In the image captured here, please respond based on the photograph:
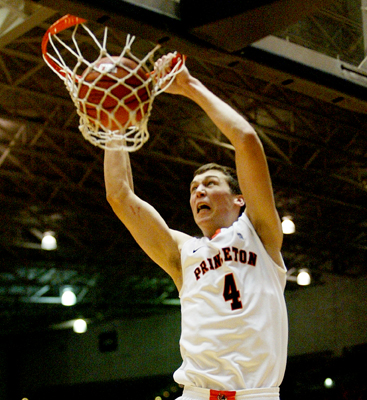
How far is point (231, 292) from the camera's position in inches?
107

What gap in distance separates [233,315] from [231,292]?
10 cm

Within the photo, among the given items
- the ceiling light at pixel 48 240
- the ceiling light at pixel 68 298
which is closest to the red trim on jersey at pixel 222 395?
the ceiling light at pixel 48 240

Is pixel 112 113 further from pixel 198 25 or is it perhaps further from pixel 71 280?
pixel 71 280

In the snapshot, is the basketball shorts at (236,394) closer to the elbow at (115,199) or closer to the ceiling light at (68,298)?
the elbow at (115,199)

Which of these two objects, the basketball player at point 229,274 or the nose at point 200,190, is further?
the nose at point 200,190

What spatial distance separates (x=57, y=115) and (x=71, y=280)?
7354mm

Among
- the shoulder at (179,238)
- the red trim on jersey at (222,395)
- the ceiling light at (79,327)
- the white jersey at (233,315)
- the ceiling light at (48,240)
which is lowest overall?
the red trim on jersey at (222,395)

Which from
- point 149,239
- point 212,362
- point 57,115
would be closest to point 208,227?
point 149,239

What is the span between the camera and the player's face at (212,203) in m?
3.07

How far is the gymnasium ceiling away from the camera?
277 centimetres

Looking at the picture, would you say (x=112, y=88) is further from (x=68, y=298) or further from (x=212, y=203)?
(x=68, y=298)

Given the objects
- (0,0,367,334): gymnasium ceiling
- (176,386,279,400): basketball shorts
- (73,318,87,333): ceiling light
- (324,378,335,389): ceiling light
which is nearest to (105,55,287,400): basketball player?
(176,386,279,400): basketball shorts

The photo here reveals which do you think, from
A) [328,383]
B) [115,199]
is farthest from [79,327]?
[115,199]

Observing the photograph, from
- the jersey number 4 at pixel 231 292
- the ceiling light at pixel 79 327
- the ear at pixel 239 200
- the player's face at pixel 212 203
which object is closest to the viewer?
the jersey number 4 at pixel 231 292
